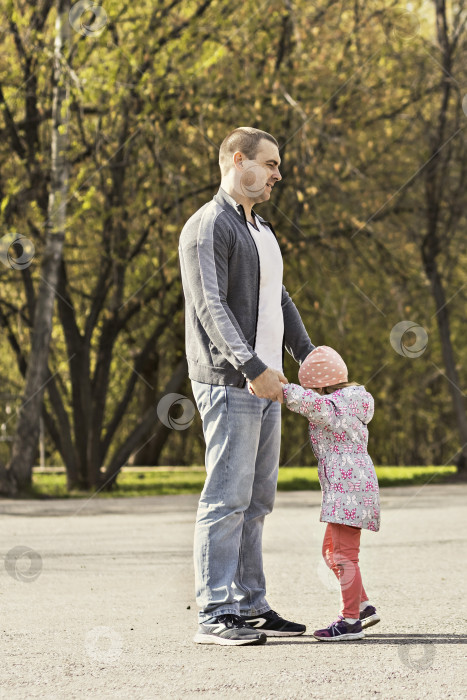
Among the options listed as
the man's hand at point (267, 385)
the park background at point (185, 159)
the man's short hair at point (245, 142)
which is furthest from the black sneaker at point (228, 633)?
the park background at point (185, 159)

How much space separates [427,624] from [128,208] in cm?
1061

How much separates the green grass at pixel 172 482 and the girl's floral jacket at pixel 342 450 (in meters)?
10.3

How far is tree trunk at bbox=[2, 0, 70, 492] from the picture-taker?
14.3m

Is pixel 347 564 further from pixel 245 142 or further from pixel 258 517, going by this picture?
pixel 245 142

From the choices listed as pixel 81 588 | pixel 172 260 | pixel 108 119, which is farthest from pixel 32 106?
→ pixel 81 588

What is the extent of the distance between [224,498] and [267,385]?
48 centimetres

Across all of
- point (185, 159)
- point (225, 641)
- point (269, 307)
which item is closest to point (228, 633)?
point (225, 641)

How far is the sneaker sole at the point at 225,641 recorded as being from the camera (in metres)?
4.64

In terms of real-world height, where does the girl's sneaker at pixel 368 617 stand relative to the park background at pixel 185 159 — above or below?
below

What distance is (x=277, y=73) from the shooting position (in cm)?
1482

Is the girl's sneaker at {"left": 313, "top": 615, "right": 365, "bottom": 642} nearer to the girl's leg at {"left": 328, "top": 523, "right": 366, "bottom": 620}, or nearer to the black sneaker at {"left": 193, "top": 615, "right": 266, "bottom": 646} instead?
the girl's leg at {"left": 328, "top": 523, "right": 366, "bottom": 620}

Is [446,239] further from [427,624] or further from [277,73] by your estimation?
[427,624]

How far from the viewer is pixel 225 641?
465 centimetres

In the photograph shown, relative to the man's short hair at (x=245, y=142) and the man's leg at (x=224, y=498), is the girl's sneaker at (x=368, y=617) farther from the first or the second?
the man's short hair at (x=245, y=142)
